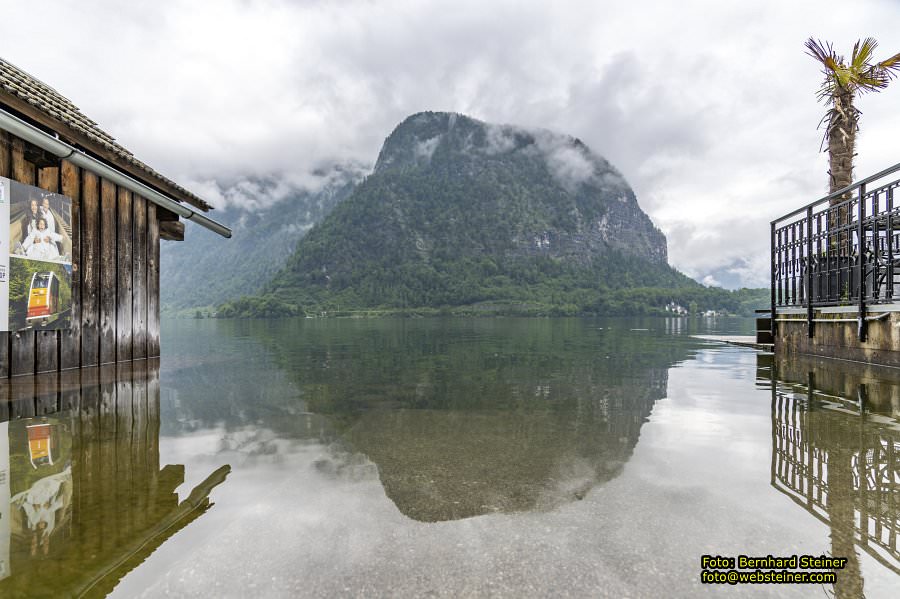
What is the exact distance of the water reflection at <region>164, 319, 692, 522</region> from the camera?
3.62m

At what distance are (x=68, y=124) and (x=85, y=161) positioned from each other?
72cm

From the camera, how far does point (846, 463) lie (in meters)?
3.94

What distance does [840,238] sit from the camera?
1276cm

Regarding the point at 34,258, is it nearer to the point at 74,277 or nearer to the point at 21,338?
the point at 74,277

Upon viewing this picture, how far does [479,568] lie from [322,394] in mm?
5869

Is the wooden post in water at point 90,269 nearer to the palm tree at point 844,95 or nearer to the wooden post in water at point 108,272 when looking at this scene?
the wooden post in water at point 108,272

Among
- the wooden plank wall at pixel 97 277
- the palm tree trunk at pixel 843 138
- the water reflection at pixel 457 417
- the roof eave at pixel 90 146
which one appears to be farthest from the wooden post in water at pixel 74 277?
the palm tree trunk at pixel 843 138

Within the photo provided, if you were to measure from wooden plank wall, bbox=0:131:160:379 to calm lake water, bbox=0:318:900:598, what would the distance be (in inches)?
96.6

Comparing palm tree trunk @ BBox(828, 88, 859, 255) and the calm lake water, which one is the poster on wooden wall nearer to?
the calm lake water

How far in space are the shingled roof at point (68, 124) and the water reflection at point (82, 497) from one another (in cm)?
549

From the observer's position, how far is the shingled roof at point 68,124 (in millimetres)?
8197

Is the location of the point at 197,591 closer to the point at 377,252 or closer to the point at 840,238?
the point at 840,238

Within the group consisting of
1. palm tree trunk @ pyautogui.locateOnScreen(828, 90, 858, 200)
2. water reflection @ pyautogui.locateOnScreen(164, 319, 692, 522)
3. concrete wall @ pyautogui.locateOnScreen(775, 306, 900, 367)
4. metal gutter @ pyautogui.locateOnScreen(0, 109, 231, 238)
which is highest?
palm tree trunk @ pyautogui.locateOnScreen(828, 90, 858, 200)

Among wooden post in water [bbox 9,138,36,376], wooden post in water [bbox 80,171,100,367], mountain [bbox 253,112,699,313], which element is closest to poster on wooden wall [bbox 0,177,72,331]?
wooden post in water [bbox 9,138,36,376]
